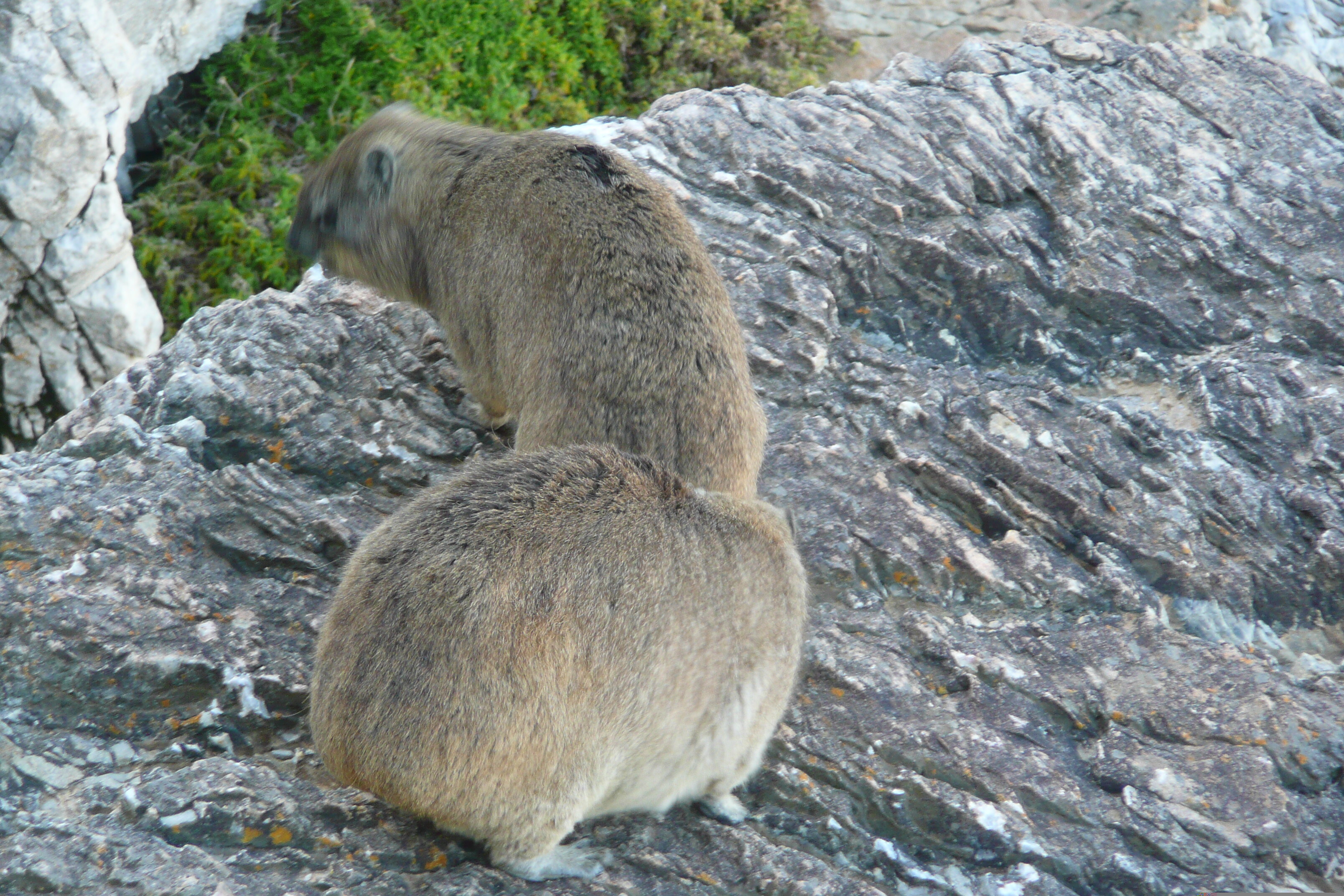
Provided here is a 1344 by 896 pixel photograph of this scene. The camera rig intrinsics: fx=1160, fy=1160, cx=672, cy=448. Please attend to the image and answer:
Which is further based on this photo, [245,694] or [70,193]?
[70,193]

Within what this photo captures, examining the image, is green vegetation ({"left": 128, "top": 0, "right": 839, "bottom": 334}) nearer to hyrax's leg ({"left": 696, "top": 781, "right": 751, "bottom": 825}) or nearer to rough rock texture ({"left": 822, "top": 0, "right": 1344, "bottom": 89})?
rough rock texture ({"left": 822, "top": 0, "right": 1344, "bottom": 89})

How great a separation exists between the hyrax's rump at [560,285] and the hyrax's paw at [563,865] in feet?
3.79

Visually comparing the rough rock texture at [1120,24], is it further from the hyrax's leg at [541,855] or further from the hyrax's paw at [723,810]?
the hyrax's leg at [541,855]

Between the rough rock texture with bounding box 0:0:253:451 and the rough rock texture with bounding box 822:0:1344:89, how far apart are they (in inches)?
207

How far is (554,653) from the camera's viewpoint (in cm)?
279

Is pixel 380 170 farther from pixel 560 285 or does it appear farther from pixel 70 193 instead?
pixel 70 193

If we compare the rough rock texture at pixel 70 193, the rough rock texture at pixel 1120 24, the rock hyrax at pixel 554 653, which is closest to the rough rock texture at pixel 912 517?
the rock hyrax at pixel 554 653

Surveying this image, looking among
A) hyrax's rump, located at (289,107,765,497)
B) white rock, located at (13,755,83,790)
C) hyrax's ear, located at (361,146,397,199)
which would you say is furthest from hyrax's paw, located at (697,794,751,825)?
hyrax's ear, located at (361,146,397,199)

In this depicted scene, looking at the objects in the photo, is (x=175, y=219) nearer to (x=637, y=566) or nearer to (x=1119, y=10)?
(x=637, y=566)

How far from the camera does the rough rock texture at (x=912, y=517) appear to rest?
311cm

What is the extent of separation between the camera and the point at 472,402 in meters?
4.41

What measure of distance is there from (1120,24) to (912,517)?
21.6ft

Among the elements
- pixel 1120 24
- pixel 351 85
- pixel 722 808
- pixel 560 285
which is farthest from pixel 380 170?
pixel 1120 24

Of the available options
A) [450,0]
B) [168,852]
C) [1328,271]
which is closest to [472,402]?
[168,852]
